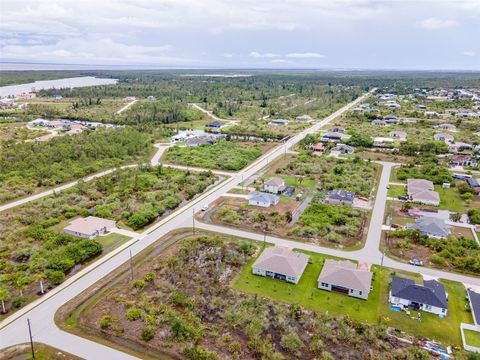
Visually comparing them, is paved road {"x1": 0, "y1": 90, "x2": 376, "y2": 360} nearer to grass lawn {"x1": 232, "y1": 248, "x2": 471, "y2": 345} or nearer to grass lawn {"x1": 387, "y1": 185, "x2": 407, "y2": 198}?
grass lawn {"x1": 232, "y1": 248, "x2": 471, "y2": 345}

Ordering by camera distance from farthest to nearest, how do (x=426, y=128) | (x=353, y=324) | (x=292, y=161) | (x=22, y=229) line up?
(x=426, y=128)
(x=292, y=161)
(x=22, y=229)
(x=353, y=324)

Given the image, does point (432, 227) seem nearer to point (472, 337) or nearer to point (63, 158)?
point (472, 337)

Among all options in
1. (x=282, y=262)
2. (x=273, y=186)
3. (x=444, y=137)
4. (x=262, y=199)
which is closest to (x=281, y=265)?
(x=282, y=262)

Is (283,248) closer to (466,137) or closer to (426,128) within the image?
(466,137)

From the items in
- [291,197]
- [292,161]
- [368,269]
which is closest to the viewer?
[368,269]

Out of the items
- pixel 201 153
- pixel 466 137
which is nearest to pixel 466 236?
pixel 201 153

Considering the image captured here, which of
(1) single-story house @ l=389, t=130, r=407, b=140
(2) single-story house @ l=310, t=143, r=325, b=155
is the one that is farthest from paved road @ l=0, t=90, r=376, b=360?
(1) single-story house @ l=389, t=130, r=407, b=140

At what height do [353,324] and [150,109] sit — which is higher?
[150,109]
